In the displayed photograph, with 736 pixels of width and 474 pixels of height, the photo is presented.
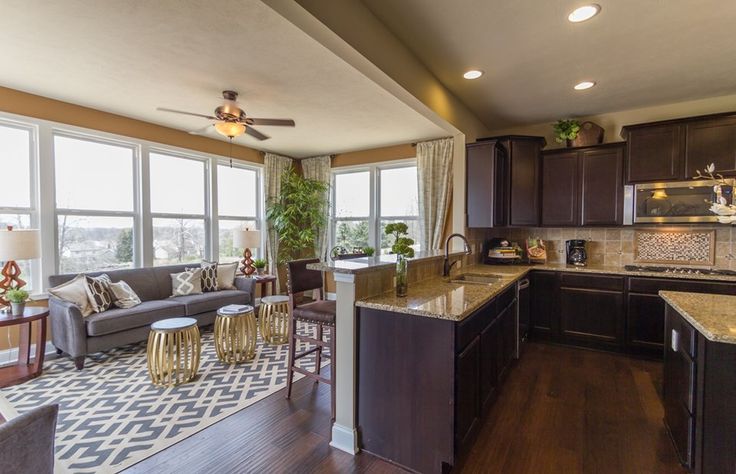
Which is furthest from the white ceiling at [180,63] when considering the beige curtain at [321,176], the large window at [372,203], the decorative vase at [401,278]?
the beige curtain at [321,176]

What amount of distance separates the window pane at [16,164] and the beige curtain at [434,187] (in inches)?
187

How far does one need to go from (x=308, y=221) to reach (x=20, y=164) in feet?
12.4

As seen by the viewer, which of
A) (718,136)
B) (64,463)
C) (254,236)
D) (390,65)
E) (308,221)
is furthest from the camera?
(308,221)

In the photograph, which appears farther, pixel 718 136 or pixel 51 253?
pixel 51 253

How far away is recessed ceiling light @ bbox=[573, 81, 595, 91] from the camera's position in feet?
10.8

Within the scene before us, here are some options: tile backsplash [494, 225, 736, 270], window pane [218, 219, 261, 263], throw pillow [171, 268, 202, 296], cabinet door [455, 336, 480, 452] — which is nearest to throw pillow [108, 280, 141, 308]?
throw pillow [171, 268, 202, 296]

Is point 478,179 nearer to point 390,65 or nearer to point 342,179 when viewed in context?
point 390,65

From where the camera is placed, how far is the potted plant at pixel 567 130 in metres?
4.01

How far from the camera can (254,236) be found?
5.09 meters

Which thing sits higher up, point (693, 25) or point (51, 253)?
point (693, 25)

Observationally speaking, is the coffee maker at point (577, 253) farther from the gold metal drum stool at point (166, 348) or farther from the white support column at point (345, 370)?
the gold metal drum stool at point (166, 348)

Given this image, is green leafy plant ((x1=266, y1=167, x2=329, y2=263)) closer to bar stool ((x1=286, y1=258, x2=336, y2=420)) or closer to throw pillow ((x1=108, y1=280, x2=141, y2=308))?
throw pillow ((x1=108, y1=280, x2=141, y2=308))

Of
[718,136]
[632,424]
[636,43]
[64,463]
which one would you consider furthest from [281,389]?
[718,136]

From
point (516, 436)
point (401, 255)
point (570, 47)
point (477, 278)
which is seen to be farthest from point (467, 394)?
point (570, 47)
